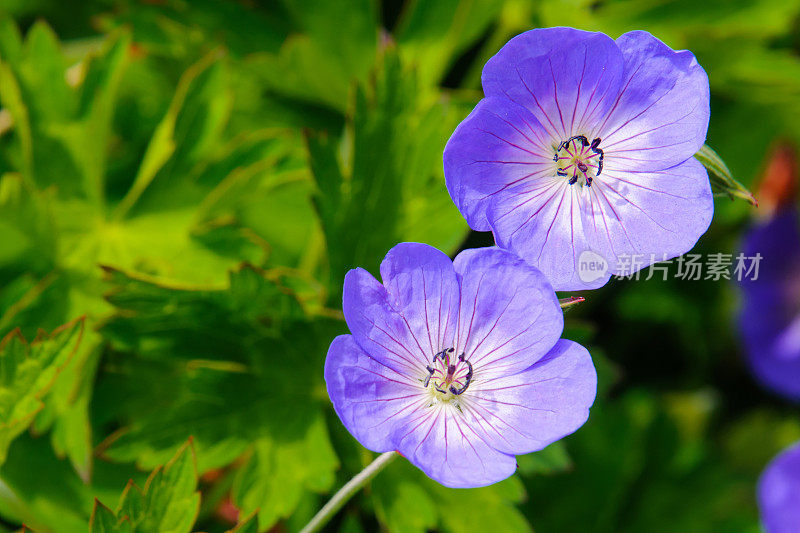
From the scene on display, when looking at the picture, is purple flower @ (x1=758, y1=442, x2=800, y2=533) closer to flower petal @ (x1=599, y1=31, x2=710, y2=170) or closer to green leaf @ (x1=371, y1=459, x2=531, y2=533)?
green leaf @ (x1=371, y1=459, x2=531, y2=533)

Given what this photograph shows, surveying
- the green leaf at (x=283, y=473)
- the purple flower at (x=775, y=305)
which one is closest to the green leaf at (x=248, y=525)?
the green leaf at (x=283, y=473)

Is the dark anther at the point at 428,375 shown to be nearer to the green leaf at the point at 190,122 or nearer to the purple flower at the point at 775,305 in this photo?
the green leaf at the point at 190,122

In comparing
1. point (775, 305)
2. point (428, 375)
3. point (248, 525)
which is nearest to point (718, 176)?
point (428, 375)

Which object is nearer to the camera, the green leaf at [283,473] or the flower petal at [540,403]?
the flower petal at [540,403]

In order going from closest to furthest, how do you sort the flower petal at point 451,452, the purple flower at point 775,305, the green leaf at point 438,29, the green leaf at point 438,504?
the flower petal at point 451,452 < the green leaf at point 438,504 < the green leaf at point 438,29 < the purple flower at point 775,305

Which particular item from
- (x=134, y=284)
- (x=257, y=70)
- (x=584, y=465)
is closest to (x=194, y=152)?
(x=257, y=70)

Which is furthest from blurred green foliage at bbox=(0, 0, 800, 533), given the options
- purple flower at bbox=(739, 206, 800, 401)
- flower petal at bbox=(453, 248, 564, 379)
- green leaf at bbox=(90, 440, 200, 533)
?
flower petal at bbox=(453, 248, 564, 379)
